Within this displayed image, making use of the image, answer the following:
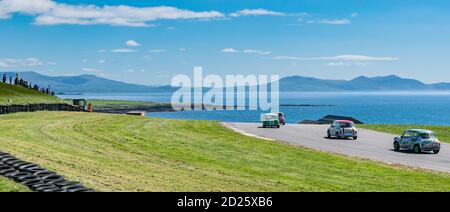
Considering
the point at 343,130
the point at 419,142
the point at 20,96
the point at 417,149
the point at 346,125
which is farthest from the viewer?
the point at 20,96

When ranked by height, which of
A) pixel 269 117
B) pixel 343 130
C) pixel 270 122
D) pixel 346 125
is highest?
pixel 269 117

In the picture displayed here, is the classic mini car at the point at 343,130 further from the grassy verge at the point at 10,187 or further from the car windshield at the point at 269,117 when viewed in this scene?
the grassy verge at the point at 10,187

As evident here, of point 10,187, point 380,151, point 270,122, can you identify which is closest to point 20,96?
point 270,122

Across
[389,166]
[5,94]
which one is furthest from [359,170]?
[5,94]

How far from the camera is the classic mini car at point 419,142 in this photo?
41281 mm

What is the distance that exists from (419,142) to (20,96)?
5785cm

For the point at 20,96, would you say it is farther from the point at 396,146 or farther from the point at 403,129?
the point at 396,146

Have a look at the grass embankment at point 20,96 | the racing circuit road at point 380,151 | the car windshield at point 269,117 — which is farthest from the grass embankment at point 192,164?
the grass embankment at point 20,96

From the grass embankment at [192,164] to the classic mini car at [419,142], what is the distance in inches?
336

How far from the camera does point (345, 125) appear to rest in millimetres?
53031

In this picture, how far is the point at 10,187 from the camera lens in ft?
46.9
